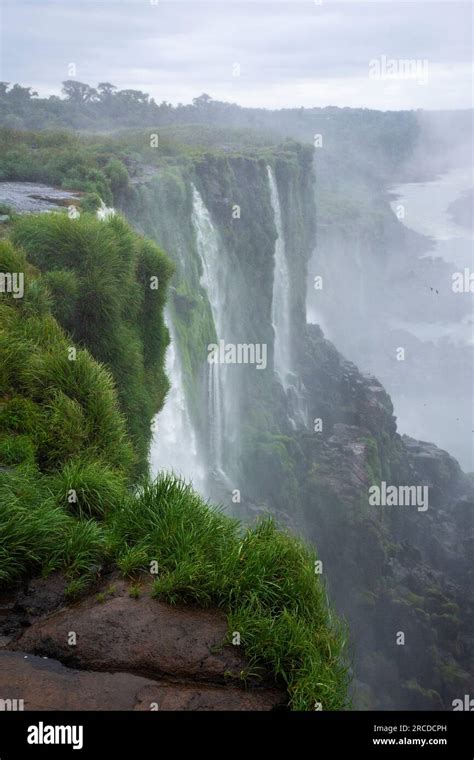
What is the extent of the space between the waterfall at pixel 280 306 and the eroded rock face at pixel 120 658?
35.4 m

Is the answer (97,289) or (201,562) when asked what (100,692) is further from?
(97,289)

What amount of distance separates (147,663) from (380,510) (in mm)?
27993

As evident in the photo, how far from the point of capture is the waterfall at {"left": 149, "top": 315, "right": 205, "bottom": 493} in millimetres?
17156

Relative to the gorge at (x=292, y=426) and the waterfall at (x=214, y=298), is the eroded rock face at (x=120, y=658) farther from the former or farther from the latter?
the waterfall at (x=214, y=298)

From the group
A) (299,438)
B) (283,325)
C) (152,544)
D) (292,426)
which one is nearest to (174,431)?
(152,544)

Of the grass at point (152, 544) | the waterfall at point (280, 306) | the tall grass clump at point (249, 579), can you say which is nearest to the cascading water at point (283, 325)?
the waterfall at point (280, 306)

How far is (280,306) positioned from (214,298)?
43.5 ft

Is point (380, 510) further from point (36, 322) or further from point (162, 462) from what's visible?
point (36, 322)

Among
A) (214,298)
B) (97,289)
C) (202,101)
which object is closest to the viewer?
(97,289)

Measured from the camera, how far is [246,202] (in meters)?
33.3

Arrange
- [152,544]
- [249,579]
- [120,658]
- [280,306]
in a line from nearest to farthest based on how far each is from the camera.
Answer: [120,658] → [249,579] → [152,544] → [280,306]

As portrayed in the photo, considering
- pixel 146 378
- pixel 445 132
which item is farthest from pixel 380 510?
pixel 445 132

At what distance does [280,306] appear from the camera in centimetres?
4103

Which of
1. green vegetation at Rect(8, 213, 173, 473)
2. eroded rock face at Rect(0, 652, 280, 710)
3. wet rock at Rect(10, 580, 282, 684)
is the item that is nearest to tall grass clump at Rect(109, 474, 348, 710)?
wet rock at Rect(10, 580, 282, 684)
